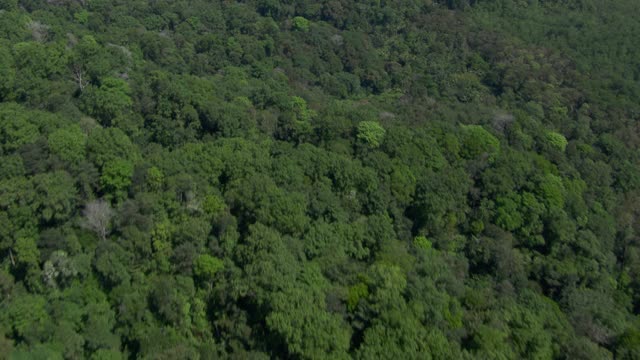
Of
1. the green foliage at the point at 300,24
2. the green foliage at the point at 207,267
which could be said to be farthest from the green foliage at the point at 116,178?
the green foliage at the point at 300,24

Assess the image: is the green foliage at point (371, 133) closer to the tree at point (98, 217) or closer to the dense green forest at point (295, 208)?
the dense green forest at point (295, 208)

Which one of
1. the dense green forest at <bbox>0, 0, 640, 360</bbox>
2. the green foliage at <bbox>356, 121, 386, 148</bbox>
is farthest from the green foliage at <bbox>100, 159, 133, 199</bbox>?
the green foliage at <bbox>356, 121, 386, 148</bbox>

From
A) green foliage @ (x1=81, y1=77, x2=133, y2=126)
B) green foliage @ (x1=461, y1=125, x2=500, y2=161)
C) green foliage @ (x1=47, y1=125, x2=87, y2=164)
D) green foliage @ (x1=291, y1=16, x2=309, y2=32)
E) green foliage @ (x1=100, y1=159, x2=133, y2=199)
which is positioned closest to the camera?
green foliage @ (x1=100, y1=159, x2=133, y2=199)

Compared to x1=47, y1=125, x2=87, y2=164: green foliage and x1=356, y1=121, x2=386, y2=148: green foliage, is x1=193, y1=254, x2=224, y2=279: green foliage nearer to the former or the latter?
x1=47, y1=125, x2=87, y2=164: green foliage

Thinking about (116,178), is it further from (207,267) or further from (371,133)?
(371,133)

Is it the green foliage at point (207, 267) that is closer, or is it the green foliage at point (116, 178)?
the green foliage at point (207, 267)

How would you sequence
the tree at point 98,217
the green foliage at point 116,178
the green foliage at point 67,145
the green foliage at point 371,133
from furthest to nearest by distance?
the green foliage at point 371,133 < the green foliage at point 67,145 < the green foliage at point 116,178 < the tree at point 98,217
